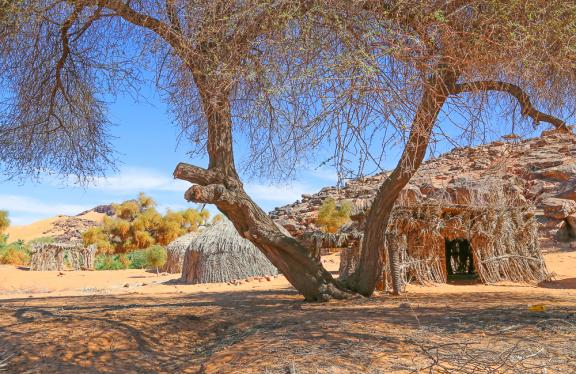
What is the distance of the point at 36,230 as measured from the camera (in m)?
69.4

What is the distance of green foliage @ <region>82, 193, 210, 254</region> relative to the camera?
1420 inches

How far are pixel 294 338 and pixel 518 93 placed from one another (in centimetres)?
456

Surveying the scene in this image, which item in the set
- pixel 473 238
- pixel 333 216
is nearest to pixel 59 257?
pixel 333 216

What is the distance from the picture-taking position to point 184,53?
696cm

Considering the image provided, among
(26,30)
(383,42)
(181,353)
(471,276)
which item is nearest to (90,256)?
(471,276)

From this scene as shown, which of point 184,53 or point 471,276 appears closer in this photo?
point 184,53

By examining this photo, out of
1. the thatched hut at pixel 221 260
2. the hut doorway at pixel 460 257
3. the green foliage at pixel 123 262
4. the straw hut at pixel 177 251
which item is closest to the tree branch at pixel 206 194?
the thatched hut at pixel 221 260

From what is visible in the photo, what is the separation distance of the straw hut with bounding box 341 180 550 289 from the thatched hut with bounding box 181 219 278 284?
441 cm

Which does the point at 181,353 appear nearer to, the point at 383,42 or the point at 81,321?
the point at 81,321

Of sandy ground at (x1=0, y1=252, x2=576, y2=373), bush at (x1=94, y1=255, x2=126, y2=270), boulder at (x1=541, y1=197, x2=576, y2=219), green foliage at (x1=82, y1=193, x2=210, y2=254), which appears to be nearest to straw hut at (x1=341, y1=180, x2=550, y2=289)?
sandy ground at (x1=0, y1=252, x2=576, y2=373)

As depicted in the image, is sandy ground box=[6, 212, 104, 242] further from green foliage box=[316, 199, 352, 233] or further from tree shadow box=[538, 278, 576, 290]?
tree shadow box=[538, 278, 576, 290]

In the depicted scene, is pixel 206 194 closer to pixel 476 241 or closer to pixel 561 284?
pixel 476 241

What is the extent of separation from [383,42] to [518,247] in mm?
10325

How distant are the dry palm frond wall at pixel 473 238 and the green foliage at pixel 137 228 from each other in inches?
1041
